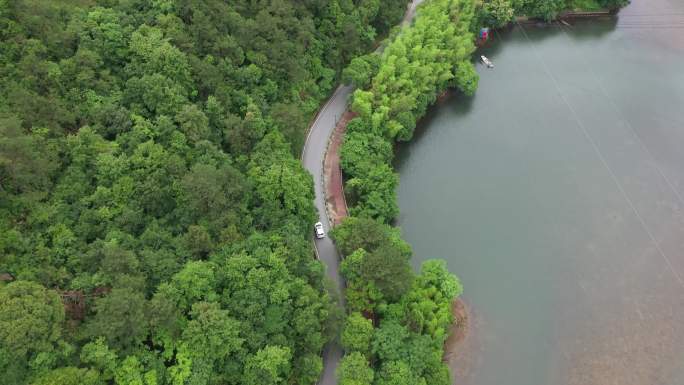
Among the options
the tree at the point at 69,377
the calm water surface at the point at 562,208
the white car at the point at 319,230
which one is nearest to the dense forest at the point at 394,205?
the white car at the point at 319,230

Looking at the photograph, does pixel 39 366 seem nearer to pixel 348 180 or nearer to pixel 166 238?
pixel 166 238

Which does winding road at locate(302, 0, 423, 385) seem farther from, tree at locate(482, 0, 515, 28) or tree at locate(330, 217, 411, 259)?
tree at locate(482, 0, 515, 28)

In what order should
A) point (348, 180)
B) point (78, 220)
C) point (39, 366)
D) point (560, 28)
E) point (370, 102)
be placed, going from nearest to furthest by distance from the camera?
1. point (39, 366)
2. point (78, 220)
3. point (348, 180)
4. point (370, 102)
5. point (560, 28)

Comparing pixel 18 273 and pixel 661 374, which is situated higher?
pixel 18 273

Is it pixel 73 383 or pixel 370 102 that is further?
pixel 370 102

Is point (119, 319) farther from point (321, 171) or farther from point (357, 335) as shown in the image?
point (321, 171)

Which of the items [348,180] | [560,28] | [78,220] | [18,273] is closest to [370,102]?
[348,180]
